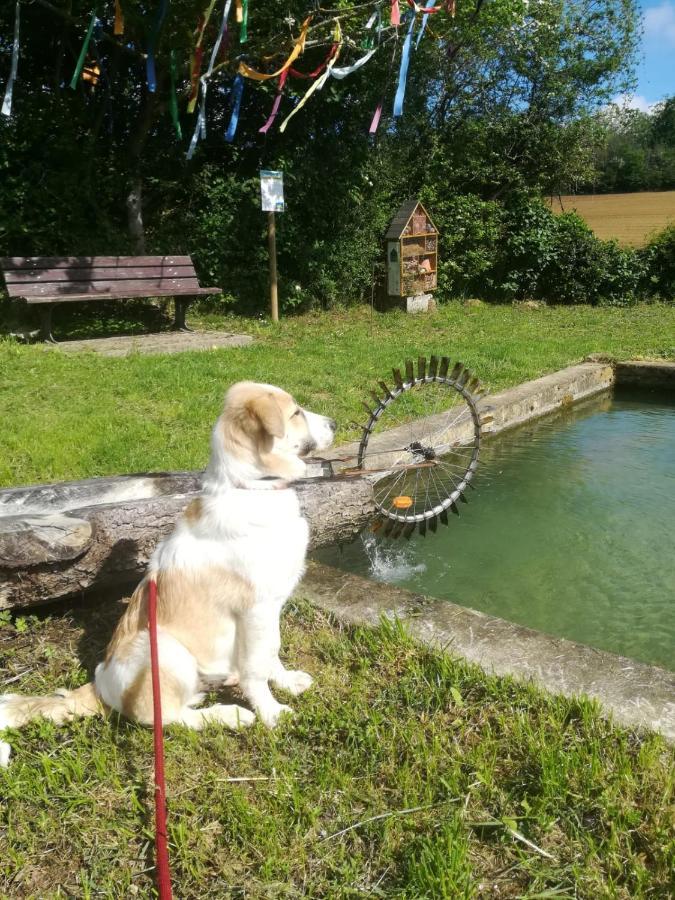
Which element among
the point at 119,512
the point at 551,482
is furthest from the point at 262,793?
the point at 551,482

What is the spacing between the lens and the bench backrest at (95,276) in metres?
9.48

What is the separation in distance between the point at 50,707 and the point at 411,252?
12853 millimetres

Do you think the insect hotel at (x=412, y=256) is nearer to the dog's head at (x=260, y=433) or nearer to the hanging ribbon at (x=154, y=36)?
the hanging ribbon at (x=154, y=36)

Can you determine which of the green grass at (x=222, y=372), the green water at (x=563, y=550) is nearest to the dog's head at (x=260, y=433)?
the green water at (x=563, y=550)

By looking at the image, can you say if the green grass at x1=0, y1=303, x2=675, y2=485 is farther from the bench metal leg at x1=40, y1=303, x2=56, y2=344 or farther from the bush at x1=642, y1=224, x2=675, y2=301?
the bush at x1=642, y1=224, x2=675, y2=301

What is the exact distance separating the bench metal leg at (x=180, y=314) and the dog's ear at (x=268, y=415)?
9066 mm

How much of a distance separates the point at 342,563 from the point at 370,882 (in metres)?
2.71

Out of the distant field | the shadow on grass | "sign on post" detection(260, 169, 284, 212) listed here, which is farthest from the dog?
the distant field

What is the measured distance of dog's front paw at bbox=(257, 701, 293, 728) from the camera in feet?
8.09

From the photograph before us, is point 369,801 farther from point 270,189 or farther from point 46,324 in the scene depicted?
point 270,189

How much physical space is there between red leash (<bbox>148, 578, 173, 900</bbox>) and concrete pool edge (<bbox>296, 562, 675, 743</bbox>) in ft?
3.53

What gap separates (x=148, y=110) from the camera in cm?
1097

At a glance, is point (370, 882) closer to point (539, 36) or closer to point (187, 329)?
point (187, 329)

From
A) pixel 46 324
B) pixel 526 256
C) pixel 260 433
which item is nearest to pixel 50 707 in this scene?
pixel 260 433
